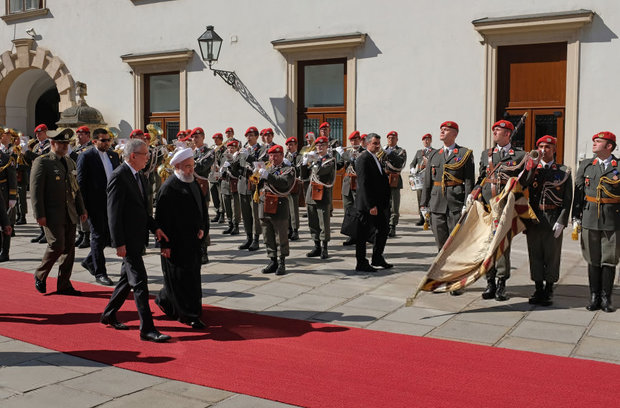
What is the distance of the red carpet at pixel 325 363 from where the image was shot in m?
4.54

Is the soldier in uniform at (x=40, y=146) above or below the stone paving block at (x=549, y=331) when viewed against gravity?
above

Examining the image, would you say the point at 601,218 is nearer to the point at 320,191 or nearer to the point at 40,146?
the point at 320,191

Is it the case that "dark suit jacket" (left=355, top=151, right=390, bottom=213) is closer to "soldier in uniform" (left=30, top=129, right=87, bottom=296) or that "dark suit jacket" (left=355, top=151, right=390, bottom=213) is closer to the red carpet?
the red carpet

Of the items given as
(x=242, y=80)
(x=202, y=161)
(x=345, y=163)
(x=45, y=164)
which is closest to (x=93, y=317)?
(x=45, y=164)

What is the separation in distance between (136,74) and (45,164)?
1164cm

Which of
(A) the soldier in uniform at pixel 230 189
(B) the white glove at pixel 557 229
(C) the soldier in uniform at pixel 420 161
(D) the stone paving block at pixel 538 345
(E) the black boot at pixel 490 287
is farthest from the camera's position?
(C) the soldier in uniform at pixel 420 161

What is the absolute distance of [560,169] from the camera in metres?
7.18

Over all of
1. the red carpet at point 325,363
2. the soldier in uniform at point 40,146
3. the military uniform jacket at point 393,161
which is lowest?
the red carpet at point 325,363

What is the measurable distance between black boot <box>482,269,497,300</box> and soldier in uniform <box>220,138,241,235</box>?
509 centimetres

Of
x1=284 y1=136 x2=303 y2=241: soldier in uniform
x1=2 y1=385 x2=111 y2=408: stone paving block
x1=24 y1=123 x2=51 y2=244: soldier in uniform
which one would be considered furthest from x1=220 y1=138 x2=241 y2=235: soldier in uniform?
x1=2 y1=385 x2=111 y2=408: stone paving block

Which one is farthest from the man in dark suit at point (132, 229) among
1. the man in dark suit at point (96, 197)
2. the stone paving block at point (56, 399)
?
the man in dark suit at point (96, 197)

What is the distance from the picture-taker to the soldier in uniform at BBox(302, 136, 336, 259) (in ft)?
33.5

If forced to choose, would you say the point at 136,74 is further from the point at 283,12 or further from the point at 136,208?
the point at 136,208

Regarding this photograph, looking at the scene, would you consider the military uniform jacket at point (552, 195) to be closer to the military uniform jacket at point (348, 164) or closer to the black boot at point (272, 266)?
the black boot at point (272, 266)
